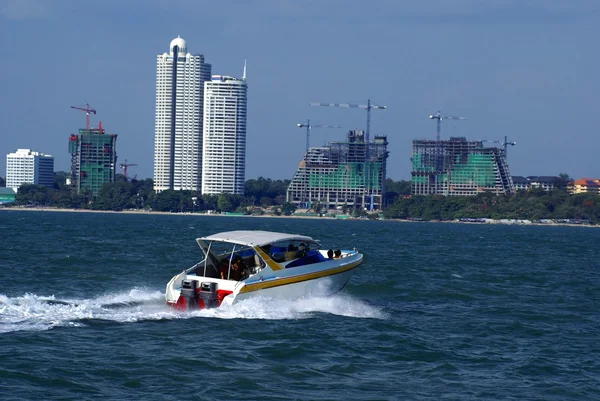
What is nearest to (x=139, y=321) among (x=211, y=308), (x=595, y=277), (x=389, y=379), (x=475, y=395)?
(x=211, y=308)

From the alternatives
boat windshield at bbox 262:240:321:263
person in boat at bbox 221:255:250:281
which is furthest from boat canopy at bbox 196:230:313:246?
person in boat at bbox 221:255:250:281

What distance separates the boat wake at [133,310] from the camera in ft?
76.1

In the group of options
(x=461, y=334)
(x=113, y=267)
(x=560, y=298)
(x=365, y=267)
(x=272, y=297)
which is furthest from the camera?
(x=365, y=267)

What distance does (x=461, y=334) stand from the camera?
2462cm

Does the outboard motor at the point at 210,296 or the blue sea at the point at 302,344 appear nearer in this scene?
the blue sea at the point at 302,344

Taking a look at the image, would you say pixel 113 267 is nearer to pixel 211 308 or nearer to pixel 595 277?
pixel 211 308

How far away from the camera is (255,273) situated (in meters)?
26.1

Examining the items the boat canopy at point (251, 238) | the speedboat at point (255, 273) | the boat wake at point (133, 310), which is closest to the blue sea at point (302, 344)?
the boat wake at point (133, 310)

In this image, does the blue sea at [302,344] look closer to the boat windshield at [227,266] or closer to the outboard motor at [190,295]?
the outboard motor at [190,295]

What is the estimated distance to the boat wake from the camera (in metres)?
23.2

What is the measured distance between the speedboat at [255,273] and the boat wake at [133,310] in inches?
10.6

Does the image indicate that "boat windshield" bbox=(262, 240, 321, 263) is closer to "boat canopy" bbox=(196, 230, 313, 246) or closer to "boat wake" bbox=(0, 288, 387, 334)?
"boat canopy" bbox=(196, 230, 313, 246)

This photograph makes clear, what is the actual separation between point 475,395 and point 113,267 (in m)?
26.6

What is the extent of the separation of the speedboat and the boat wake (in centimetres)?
27
